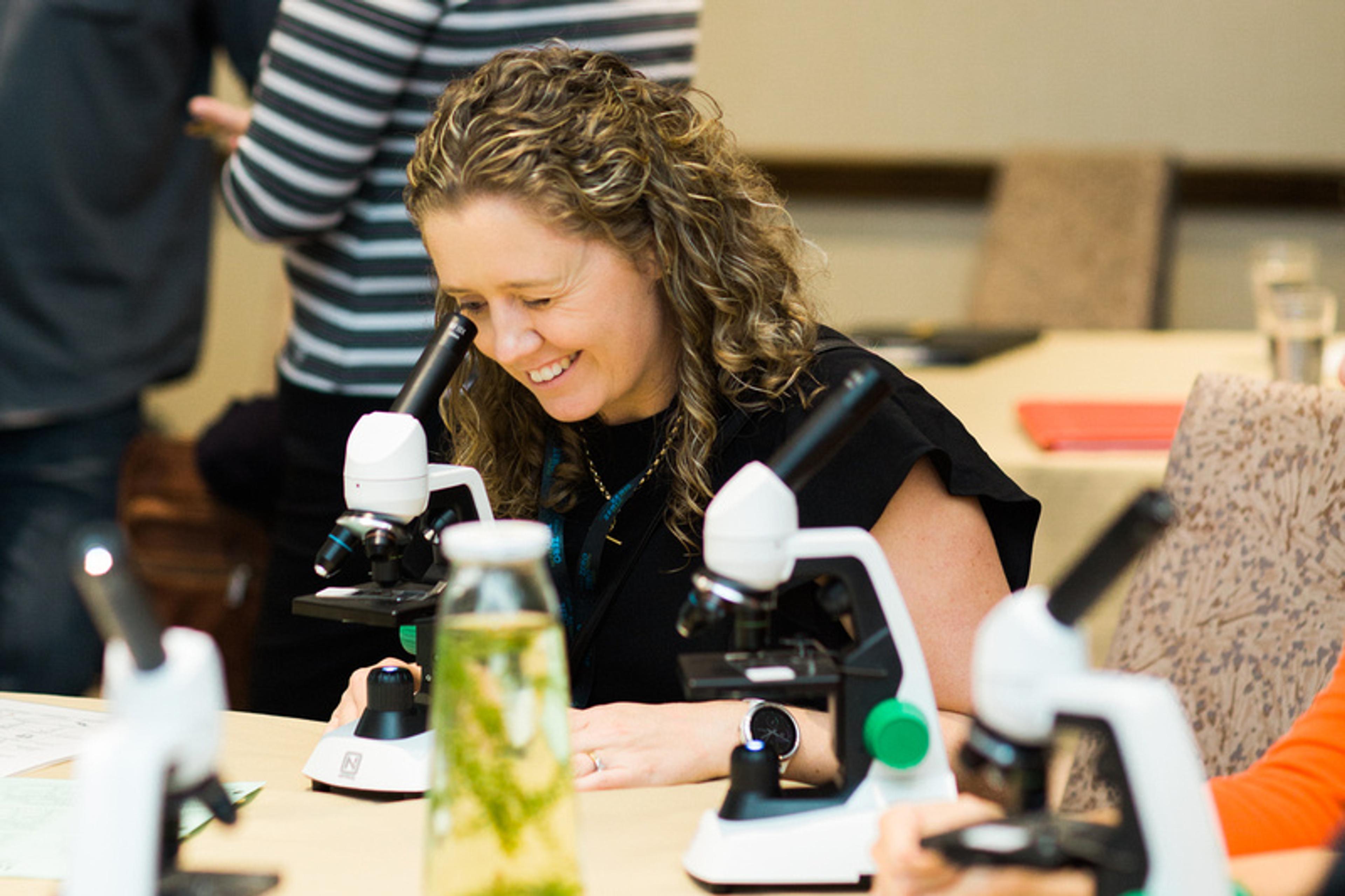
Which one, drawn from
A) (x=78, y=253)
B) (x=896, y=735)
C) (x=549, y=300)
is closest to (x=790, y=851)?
(x=896, y=735)

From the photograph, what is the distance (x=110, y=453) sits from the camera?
8.66ft

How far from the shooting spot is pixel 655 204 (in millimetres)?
1385

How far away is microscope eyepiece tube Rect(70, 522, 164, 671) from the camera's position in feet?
2.51

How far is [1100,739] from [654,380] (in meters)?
0.79

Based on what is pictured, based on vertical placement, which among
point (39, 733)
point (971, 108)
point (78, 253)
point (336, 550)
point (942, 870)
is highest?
point (971, 108)

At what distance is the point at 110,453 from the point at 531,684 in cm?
205

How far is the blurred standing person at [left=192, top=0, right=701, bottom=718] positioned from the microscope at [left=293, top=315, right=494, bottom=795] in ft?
1.61

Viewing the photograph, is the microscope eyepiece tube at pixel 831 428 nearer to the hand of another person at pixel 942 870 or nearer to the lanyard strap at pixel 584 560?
the hand of another person at pixel 942 870

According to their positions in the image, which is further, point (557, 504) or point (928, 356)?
point (928, 356)

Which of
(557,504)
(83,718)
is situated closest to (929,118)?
(557,504)

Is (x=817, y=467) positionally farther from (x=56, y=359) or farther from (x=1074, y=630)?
(x=56, y=359)

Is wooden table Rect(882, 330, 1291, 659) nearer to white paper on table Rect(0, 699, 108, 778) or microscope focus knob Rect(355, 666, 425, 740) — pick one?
microscope focus knob Rect(355, 666, 425, 740)

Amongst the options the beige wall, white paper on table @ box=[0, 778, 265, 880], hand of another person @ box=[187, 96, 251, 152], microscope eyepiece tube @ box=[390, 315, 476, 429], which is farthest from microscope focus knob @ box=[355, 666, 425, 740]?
the beige wall

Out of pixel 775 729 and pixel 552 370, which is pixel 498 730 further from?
pixel 552 370
